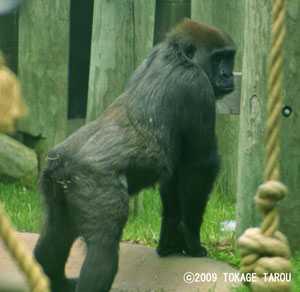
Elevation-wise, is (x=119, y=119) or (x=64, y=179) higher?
(x=119, y=119)

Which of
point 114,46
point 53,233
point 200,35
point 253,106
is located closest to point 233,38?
point 114,46

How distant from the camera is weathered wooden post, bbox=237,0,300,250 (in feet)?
12.1

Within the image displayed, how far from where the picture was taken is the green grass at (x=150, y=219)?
4227mm

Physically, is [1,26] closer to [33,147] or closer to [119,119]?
[33,147]

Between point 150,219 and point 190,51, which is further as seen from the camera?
point 150,219

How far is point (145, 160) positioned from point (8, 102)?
2.40m

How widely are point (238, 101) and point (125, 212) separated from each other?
4.50 ft

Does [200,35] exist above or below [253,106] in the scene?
above

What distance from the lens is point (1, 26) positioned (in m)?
6.71

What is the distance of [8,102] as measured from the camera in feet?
3.85

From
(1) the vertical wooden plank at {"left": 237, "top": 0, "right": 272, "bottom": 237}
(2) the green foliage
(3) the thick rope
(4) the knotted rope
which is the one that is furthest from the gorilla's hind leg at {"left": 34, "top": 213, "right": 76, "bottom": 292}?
(4) the knotted rope

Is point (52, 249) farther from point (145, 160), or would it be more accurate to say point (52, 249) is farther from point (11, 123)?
point (11, 123)

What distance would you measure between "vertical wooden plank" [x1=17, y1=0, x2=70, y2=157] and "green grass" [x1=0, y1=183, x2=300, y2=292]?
2.16 ft

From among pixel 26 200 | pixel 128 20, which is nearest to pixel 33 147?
pixel 26 200
